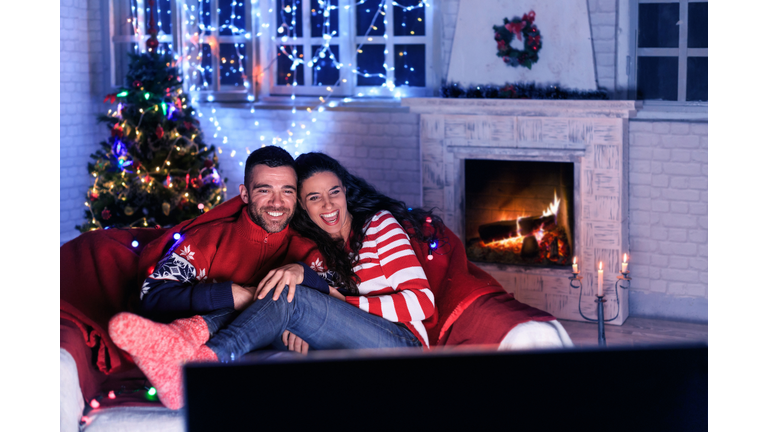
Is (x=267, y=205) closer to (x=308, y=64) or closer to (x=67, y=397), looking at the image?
(x=67, y=397)

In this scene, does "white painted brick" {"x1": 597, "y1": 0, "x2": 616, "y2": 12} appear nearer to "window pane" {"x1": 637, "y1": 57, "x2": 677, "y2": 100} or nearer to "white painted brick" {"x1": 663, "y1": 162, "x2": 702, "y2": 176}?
"window pane" {"x1": 637, "y1": 57, "x2": 677, "y2": 100}

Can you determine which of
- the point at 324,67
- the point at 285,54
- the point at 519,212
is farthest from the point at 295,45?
the point at 519,212

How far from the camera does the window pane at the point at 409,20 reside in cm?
458

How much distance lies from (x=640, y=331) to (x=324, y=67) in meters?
2.78

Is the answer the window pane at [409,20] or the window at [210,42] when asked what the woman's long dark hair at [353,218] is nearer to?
the window pane at [409,20]

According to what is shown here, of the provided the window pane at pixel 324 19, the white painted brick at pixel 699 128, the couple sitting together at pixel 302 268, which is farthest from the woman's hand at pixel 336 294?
the window pane at pixel 324 19

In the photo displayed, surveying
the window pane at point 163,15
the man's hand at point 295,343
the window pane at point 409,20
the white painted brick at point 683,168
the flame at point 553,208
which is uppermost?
the window pane at point 163,15

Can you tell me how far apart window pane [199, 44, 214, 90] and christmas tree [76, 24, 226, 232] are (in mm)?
881

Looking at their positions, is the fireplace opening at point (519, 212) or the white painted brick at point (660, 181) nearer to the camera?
the white painted brick at point (660, 181)

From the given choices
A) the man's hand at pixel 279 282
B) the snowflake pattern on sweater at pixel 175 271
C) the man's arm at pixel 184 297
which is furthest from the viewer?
the snowflake pattern on sweater at pixel 175 271

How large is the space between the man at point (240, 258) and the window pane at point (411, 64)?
2.45m

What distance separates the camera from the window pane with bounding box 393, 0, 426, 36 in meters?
4.58

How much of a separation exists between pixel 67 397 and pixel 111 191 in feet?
8.35
